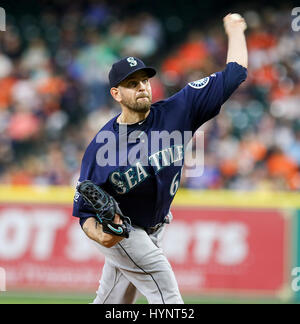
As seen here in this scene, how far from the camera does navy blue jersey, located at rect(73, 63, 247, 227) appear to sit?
4.73 metres

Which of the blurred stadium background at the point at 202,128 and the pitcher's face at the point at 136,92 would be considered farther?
the blurred stadium background at the point at 202,128

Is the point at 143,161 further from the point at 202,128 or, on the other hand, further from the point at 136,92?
the point at 202,128

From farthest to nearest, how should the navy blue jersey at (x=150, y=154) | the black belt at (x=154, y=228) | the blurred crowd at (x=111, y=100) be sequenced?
the blurred crowd at (x=111, y=100), the black belt at (x=154, y=228), the navy blue jersey at (x=150, y=154)

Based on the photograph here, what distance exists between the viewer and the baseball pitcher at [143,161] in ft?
15.5

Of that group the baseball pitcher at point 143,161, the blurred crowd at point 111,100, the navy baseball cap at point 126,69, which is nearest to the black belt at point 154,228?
the baseball pitcher at point 143,161

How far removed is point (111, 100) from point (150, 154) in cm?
743

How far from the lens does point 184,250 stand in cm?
862

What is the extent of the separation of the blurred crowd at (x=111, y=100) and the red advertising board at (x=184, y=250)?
164 cm

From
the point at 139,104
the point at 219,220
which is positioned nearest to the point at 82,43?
the point at 219,220

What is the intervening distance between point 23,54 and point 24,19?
1.45 metres

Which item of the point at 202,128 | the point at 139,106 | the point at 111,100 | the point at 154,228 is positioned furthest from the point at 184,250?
the point at 111,100

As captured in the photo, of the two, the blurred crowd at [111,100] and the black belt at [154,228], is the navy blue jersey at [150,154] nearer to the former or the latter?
the black belt at [154,228]

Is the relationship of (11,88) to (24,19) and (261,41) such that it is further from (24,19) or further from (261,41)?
(261,41)

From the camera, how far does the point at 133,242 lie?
15.7 ft
